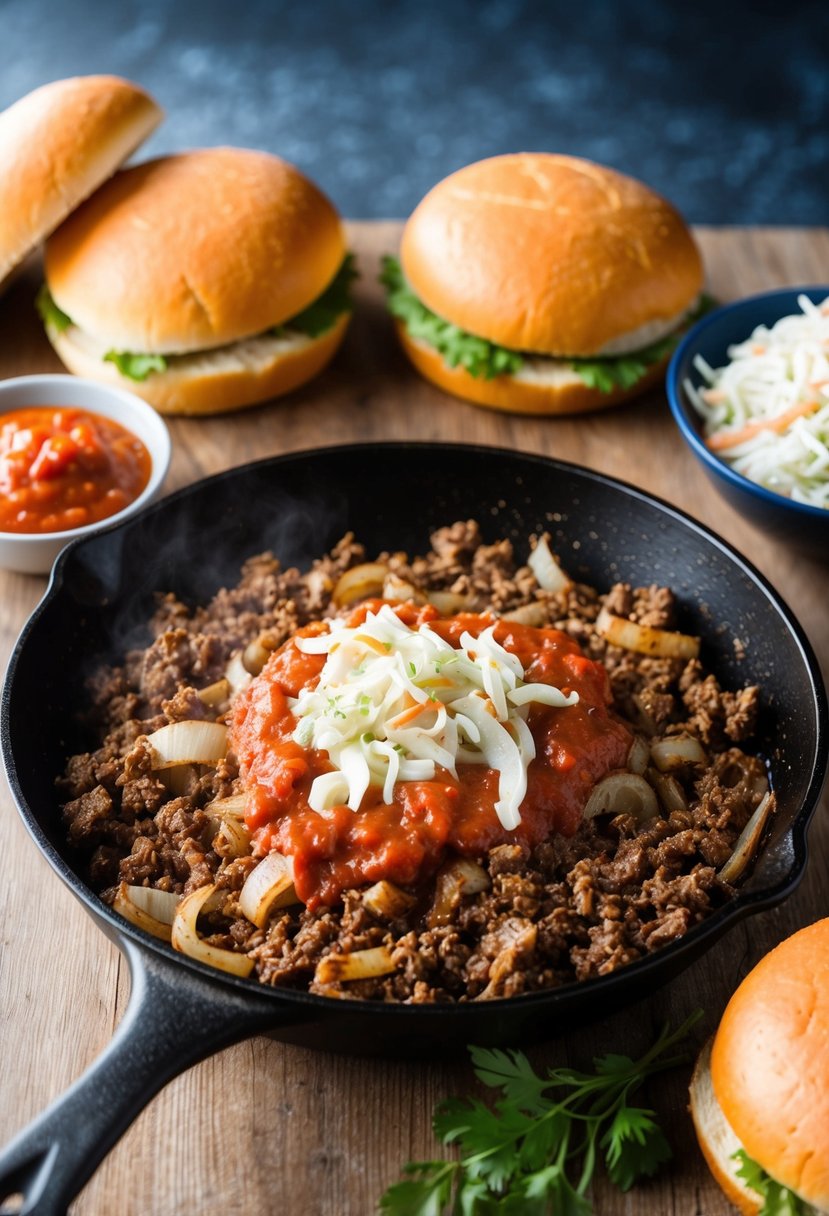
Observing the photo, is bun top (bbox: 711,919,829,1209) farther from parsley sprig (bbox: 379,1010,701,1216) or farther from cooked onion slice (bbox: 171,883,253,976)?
cooked onion slice (bbox: 171,883,253,976)

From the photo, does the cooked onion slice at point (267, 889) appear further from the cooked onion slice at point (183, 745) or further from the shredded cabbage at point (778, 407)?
the shredded cabbage at point (778, 407)

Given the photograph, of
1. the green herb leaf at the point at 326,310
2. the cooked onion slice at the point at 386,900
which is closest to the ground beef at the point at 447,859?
the cooked onion slice at the point at 386,900

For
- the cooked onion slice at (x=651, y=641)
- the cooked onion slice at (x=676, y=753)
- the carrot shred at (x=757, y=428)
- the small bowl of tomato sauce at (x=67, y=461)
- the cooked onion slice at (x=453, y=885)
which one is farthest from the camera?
the carrot shred at (x=757, y=428)

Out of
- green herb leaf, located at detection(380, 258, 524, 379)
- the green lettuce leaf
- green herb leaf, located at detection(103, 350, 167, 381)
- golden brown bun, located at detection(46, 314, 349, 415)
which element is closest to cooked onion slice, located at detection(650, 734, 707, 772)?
the green lettuce leaf

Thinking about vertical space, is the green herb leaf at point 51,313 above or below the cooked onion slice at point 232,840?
above

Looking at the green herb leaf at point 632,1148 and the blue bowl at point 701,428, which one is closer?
the green herb leaf at point 632,1148

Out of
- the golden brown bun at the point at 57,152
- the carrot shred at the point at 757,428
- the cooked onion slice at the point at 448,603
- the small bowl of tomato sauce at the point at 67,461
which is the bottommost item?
the carrot shred at the point at 757,428

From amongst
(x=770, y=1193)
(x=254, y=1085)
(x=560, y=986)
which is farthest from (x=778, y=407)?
(x=254, y=1085)
